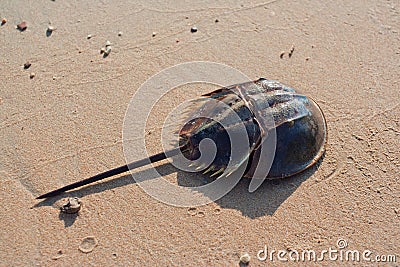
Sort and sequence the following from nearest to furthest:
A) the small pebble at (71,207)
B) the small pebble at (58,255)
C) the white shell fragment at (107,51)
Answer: the small pebble at (58,255) < the small pebble at (71,207) < the white shell fragment at (107,51)

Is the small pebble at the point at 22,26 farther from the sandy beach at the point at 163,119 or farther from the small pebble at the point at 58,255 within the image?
the small pebble at the point at 58,255

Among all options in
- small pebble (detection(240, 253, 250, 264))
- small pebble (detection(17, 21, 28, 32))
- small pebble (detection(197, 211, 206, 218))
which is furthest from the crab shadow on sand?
small pebble (detection(17, 21, 28, 32))

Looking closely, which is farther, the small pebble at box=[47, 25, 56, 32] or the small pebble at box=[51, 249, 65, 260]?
the small pebble at box=[47, 25, 56, 32]

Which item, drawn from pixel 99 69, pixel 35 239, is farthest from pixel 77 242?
pixel 99 69

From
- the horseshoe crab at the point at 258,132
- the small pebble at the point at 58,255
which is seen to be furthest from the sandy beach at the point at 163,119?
the horseshoe crab at the point at 258,132

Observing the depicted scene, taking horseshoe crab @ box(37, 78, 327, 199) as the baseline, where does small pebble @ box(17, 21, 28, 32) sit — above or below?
above

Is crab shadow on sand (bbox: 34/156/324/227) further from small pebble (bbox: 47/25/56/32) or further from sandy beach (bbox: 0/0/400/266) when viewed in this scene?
small pebble (bbox: 47/25/56/32)
